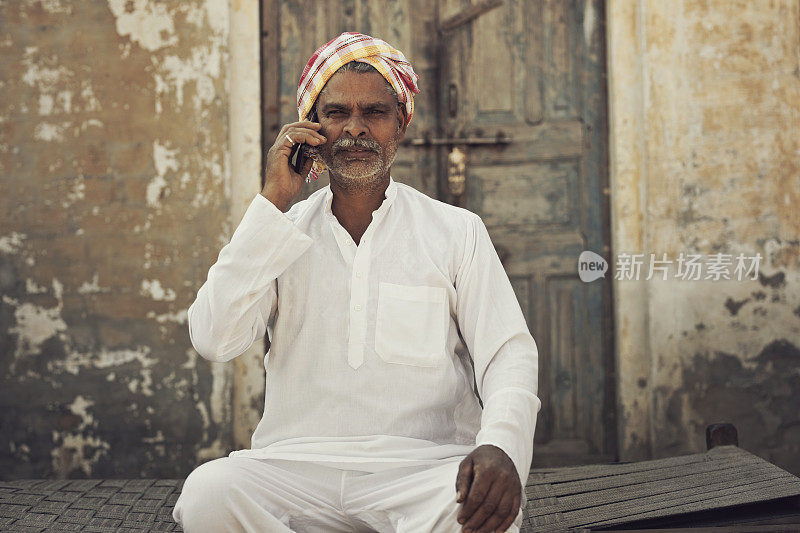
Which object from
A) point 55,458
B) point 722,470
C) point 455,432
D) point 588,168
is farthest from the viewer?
point 588,168

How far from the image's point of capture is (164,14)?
4.25 meters

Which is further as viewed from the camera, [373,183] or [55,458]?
[55,458]

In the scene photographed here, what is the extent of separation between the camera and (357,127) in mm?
2293

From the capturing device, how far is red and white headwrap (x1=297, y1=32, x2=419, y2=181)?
2.36 m

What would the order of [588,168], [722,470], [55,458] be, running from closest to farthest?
[722,470] → [55,458] → [588,168]

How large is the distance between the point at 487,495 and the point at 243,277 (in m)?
0.82

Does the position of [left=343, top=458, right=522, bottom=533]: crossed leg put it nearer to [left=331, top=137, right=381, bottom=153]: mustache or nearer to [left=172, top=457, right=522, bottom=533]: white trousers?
[left=172, top=457, right=522, bottom=533]: white trousers

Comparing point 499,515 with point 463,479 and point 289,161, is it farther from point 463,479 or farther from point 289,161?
point 289,161

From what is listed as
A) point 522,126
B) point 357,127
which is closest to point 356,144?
point 357,127

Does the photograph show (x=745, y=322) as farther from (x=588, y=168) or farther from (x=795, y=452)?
(x=588, y=168)

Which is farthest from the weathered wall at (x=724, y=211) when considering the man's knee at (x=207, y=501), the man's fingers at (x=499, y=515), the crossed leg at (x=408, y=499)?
the man's knee at (x=207, y=501)

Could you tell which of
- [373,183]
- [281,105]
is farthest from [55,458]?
[373,183]

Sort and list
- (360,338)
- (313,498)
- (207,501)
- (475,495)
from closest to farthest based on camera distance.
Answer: (475,495) < (207,501) < (313,498) < (360,338)

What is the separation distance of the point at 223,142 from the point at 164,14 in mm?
739
